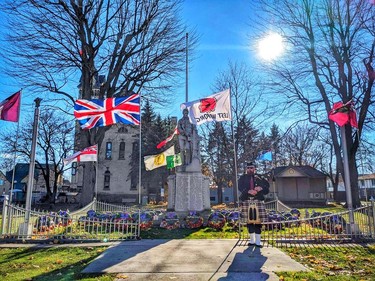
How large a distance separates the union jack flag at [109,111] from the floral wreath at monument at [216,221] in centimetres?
437

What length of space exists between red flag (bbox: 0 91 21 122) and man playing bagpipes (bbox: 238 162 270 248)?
25.6ft

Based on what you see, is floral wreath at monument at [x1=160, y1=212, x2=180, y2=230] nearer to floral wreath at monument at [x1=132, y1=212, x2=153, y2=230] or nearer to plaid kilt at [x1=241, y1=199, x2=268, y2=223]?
floral wreath at monument at [x1=132, y1=212, x2=153, y2=230]

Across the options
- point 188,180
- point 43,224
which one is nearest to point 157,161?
point 188,180

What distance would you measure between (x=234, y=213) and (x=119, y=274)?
678 cm

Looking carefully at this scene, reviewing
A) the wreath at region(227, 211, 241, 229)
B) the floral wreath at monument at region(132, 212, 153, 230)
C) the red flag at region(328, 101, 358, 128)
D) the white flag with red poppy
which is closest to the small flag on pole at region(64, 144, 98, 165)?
the floral wreath at monument at region(132, 212, 153, 230)

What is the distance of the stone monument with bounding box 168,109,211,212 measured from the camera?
11961mm

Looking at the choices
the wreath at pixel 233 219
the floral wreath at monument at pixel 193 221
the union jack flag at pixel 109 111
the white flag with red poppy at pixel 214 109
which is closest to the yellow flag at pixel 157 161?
the white flag with red poppy at pixel 214 109

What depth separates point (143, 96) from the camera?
19.3m

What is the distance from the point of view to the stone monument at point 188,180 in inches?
471

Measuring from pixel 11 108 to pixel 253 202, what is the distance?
841 cm

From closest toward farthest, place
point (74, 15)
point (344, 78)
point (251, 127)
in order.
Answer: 1. point (74, 15)
2. point (344, 78)
3. point (251, 127)

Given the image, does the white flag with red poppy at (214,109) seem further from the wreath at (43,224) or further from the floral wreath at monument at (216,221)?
the wreath at (43,224)

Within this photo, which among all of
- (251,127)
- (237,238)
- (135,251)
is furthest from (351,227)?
Answer: (251,127)

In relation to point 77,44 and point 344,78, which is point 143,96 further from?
point 344,78
